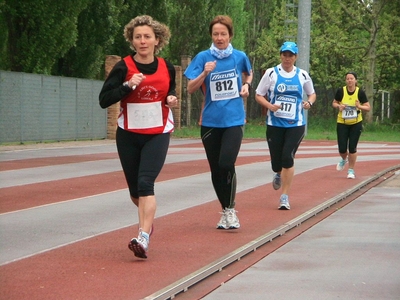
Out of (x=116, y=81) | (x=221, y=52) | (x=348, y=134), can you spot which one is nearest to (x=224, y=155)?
(x=221, y=52)

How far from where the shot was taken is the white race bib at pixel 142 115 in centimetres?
882

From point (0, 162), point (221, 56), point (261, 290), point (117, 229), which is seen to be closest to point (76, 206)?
point (117, 229)

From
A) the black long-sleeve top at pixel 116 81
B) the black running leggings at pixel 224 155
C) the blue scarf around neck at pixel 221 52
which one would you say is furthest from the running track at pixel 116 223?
the blue scarf around neck at pixel 221 52

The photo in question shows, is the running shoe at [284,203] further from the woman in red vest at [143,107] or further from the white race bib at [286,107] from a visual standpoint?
the woman in red vest at [143,107]

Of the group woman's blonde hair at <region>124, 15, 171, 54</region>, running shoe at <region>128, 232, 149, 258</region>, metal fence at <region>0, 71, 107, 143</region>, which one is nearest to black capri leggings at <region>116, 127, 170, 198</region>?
running shoe at <region>128, 232, 149, 258</region>

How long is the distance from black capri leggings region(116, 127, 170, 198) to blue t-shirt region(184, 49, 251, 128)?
1692mm

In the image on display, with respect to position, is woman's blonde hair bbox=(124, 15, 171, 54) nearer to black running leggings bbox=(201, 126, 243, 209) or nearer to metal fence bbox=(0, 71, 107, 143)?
black running leggings bbox=(201, 126, 243, 209)

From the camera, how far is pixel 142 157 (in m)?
8.78

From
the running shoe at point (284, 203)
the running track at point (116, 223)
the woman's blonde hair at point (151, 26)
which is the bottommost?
the running track at point (116, 223)

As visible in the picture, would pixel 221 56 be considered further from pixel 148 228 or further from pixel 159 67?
pixel 148 228

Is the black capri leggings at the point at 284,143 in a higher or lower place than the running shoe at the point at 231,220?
higher

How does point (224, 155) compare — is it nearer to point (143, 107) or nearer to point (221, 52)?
point (221, 52)

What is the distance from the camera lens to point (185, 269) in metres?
8.16

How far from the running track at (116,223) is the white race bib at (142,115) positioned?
106cm
